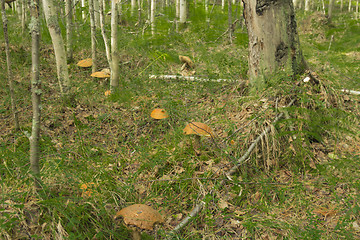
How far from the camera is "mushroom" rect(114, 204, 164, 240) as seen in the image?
6.98 feet

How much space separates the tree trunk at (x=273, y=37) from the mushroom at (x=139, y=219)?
293 cm

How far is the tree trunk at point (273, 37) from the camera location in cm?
407

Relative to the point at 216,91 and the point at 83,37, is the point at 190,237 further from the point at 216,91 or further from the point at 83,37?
the point at 83,37

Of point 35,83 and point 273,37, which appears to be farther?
point 273,37

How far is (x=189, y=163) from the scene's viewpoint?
139 inches

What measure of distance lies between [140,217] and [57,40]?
4646 millimetres

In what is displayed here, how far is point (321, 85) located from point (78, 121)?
4459 millimetres

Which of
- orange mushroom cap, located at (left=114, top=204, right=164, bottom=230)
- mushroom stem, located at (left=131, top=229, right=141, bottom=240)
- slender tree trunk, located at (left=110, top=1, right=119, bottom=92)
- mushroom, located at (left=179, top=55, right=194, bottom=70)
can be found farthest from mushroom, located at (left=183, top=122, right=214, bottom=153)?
mushroom, located at (left=179, top=55, right=194, bottom=70)

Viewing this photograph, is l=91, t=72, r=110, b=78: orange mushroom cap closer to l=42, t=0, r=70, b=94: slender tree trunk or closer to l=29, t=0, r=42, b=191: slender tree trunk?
l=42, t=0, r=70, b=94: slender tree trunk

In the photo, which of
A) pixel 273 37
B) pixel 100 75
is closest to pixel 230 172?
pixel 273 37

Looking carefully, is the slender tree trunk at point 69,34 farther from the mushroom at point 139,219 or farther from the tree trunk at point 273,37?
the mushroom at point 139,219

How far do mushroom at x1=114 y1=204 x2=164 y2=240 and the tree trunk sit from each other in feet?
9.61

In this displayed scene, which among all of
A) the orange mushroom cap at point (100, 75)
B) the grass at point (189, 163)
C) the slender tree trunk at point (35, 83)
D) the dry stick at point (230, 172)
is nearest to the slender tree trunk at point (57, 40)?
the grass at point (189, 163)

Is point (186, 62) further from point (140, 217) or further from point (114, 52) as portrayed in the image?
point (140, 217)
